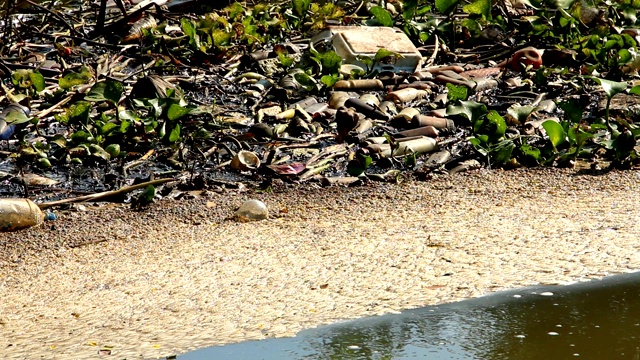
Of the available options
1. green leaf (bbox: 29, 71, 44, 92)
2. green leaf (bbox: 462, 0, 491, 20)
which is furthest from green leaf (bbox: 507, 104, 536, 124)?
green leaf (bbox: 29, 71, 44, 92)

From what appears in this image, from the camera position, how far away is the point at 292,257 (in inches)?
119

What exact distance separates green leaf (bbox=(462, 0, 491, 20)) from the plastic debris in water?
2.61 meters

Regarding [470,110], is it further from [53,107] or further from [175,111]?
[53,107]

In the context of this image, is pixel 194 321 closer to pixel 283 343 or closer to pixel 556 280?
pixel 283 343

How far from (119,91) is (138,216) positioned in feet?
3.26

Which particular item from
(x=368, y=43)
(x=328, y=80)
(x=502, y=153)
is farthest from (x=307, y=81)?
(x=502, y=153)

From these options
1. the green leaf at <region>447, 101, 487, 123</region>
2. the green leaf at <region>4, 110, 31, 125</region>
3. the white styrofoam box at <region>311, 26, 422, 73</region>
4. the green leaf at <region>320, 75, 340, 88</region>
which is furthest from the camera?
the white styrofoam box at <region>311, 26, 422, 73</region>

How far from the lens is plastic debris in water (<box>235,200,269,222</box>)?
136 inches

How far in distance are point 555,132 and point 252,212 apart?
4.56 feet

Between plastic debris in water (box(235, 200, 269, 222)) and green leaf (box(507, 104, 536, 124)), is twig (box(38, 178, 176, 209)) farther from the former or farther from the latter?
green leaf (box(507, 104, 536, 124))

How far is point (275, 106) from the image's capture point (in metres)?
4.83

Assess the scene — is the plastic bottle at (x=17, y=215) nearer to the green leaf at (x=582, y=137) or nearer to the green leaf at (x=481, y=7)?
the green leaf at (x=582, y=137)

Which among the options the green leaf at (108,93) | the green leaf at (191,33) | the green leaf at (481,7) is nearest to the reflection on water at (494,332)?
the green leaf at (108,93)

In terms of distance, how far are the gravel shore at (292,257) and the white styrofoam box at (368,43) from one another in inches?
64.2
